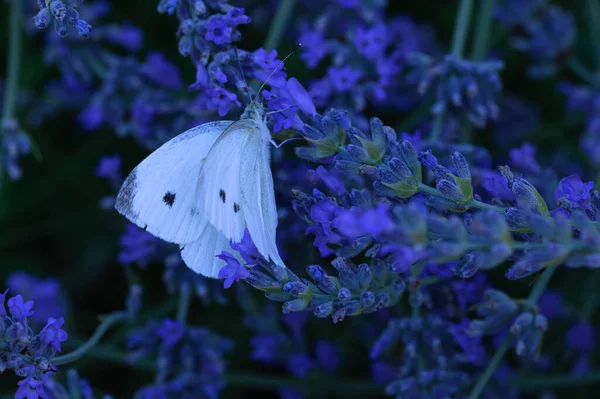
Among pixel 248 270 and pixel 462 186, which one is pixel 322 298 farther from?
pixel 462 186

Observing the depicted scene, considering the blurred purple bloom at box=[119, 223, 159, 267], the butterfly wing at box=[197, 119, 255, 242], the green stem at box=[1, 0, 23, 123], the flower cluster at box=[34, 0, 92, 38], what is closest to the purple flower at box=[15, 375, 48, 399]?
the butterfly wing at box=[197, 119, 255, 242]

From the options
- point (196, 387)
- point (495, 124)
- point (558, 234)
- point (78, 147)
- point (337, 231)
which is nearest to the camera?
point (558, 234)

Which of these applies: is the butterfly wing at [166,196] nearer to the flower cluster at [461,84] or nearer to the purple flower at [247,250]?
the purple flower at [247,250]

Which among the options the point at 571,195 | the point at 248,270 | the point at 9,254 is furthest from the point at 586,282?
the point at 9,254

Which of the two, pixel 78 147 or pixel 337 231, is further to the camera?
pixel 78 147

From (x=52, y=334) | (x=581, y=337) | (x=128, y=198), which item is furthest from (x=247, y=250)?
(x=581, y=337)

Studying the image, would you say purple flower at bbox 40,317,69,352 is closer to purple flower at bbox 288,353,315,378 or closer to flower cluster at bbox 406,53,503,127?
purple flower at bbox 288,353,315,378

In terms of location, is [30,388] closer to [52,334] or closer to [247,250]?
[52,334]
